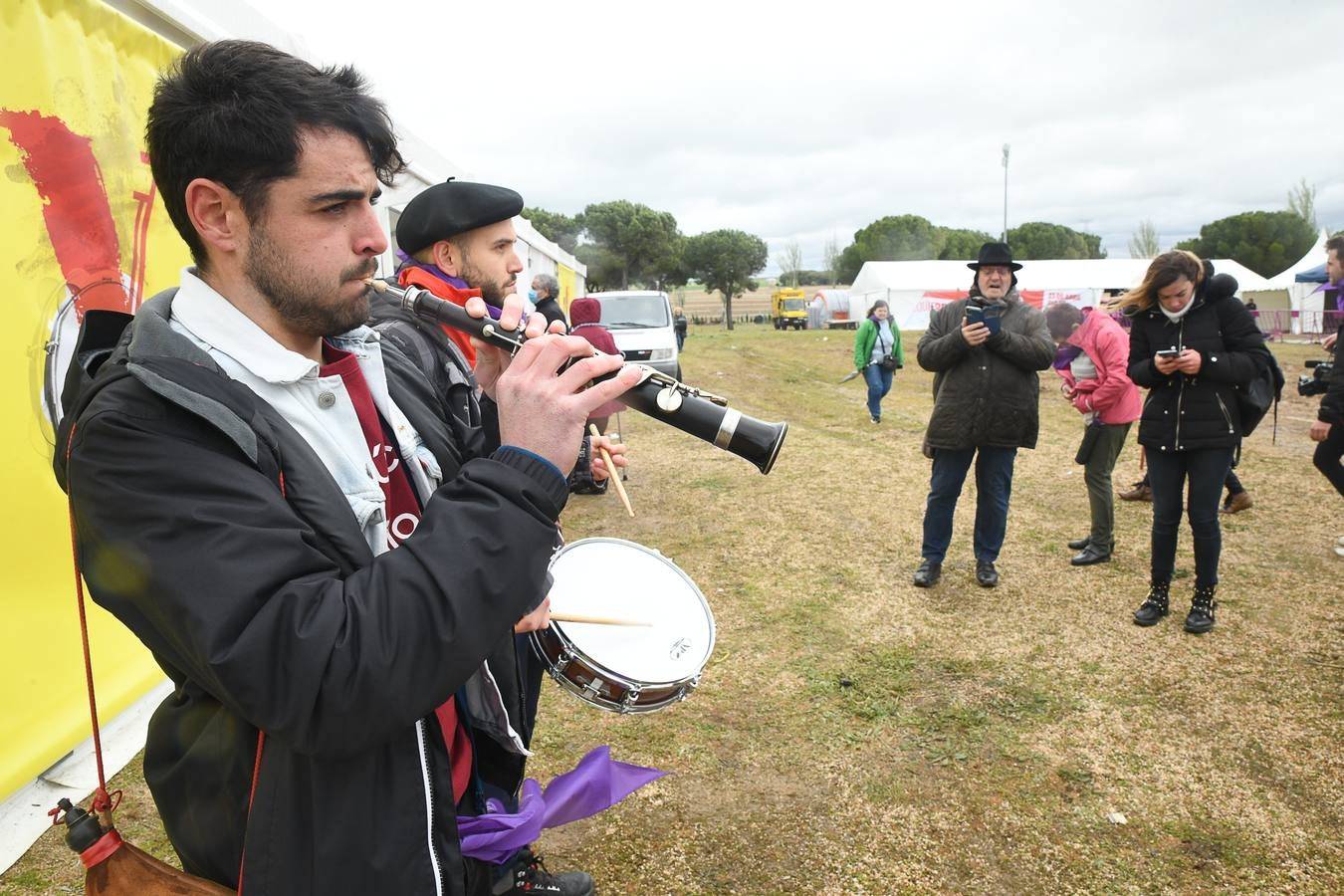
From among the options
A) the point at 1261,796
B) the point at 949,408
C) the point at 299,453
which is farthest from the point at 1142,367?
the point at 299,453

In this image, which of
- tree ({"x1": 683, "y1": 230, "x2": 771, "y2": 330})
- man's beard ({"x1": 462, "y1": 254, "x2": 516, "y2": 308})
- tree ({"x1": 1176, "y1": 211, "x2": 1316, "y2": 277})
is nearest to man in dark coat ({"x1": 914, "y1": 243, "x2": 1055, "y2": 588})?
man's beard ({"x1": 462, "y1": 254, "x2": 516, "y2": 308})

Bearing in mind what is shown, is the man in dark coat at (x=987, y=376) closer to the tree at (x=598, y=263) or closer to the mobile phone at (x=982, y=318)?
the mobile phone at (x=982, y=318)

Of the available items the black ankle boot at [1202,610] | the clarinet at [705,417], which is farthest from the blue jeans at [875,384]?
the clarinet at [705,417]

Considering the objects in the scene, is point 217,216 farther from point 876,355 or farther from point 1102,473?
point 876,355

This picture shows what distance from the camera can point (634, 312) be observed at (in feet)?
43.3

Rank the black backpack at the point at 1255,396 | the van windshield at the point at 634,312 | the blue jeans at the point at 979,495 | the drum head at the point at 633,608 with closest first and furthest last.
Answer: the drum head at the point at 633,608 → the black backpack at the point at 1255,396 → the blue jeans at the point at 979,495 → the van windshield at the point at 634,312

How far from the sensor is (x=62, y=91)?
283cm

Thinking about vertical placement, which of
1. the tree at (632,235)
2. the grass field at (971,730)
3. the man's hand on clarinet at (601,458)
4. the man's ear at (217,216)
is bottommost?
the grass field at (971,730)

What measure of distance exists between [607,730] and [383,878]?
8.25 ft

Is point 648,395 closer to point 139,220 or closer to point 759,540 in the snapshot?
point 139,220

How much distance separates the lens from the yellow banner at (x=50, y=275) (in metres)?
2.65

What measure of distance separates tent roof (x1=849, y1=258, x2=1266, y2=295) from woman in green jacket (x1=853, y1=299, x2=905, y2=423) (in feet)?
81.1

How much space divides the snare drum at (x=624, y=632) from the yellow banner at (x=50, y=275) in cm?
199

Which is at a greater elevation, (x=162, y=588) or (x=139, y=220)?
(x=139, y=220)
